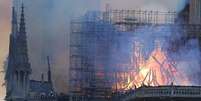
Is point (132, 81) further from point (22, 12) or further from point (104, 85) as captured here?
point (22, 12)

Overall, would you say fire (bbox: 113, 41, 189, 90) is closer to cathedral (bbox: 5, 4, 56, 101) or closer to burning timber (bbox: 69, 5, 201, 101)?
burning timber (bbox: 69, 5, 201, 101)

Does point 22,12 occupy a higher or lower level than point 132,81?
higher

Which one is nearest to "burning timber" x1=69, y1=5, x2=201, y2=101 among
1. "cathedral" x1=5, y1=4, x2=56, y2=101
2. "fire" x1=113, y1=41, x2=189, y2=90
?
"fire" x1=113, y1=41, x2=189, y2=90

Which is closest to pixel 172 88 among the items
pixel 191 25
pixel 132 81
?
pixel 132 81

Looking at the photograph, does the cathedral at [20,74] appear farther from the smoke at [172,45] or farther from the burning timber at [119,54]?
the smoke at [172,45]

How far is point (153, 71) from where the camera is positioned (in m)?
186

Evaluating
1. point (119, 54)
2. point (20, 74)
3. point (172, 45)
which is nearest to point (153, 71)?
point (119, 54)

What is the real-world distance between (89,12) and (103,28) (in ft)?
11.8

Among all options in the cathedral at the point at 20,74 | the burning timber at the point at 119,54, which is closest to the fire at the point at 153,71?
the burning timber at the point at 119,54

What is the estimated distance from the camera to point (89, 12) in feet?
613

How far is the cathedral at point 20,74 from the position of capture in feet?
597

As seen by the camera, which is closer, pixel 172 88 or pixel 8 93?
pixel 172 88

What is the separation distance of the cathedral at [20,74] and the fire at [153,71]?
1323cm

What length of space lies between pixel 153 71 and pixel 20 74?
21.8m
